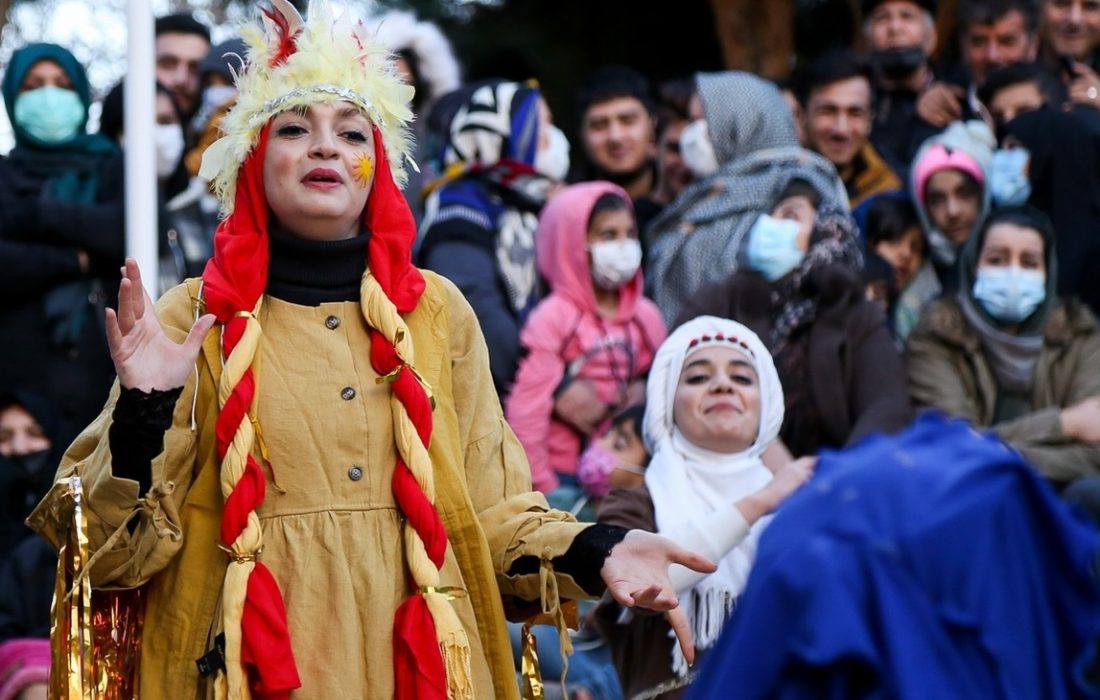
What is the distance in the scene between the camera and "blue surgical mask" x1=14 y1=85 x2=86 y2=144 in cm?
719

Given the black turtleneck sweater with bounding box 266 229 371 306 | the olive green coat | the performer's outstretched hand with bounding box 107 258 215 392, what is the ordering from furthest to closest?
the olive green coat
the black turtleneck sweater with bounding box 266 229 371 306
the performer's outstretched hand with bounding box 107 258 215 392

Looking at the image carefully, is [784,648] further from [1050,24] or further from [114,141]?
[1050,24]

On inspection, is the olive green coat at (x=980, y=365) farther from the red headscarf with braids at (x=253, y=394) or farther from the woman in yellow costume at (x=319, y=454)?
the red headscarf with braids at (x=253, y=394)

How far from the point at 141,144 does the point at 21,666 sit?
5.86 ft

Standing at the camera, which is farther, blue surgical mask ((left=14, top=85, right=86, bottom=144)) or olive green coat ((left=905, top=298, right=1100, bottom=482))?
blue surgical mask ((left=14, top=85, right=86, bottom=144))

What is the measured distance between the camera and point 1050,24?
8.15 m

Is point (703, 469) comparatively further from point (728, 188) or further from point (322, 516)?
point (728, 188)

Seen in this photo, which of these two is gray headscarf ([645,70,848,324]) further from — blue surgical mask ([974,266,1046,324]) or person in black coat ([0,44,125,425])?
person in black coat ([0,44,125,425])

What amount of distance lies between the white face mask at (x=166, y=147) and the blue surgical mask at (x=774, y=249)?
2.37m

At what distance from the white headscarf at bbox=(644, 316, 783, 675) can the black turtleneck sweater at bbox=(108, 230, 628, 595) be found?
123 cm

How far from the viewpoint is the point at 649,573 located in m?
3.83

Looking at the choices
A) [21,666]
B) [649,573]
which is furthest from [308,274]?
[21,666]

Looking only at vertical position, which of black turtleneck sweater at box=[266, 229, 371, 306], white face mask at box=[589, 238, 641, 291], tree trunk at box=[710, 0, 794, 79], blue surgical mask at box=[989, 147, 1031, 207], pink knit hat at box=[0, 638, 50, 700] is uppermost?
tree trunk at box=[710, 0, 794, 79]

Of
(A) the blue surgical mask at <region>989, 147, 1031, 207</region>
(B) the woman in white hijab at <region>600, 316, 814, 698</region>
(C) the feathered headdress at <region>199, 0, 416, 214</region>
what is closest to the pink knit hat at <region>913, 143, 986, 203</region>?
(A) the blue surgical mask at <region>989, 147, 1031, 207</region>
